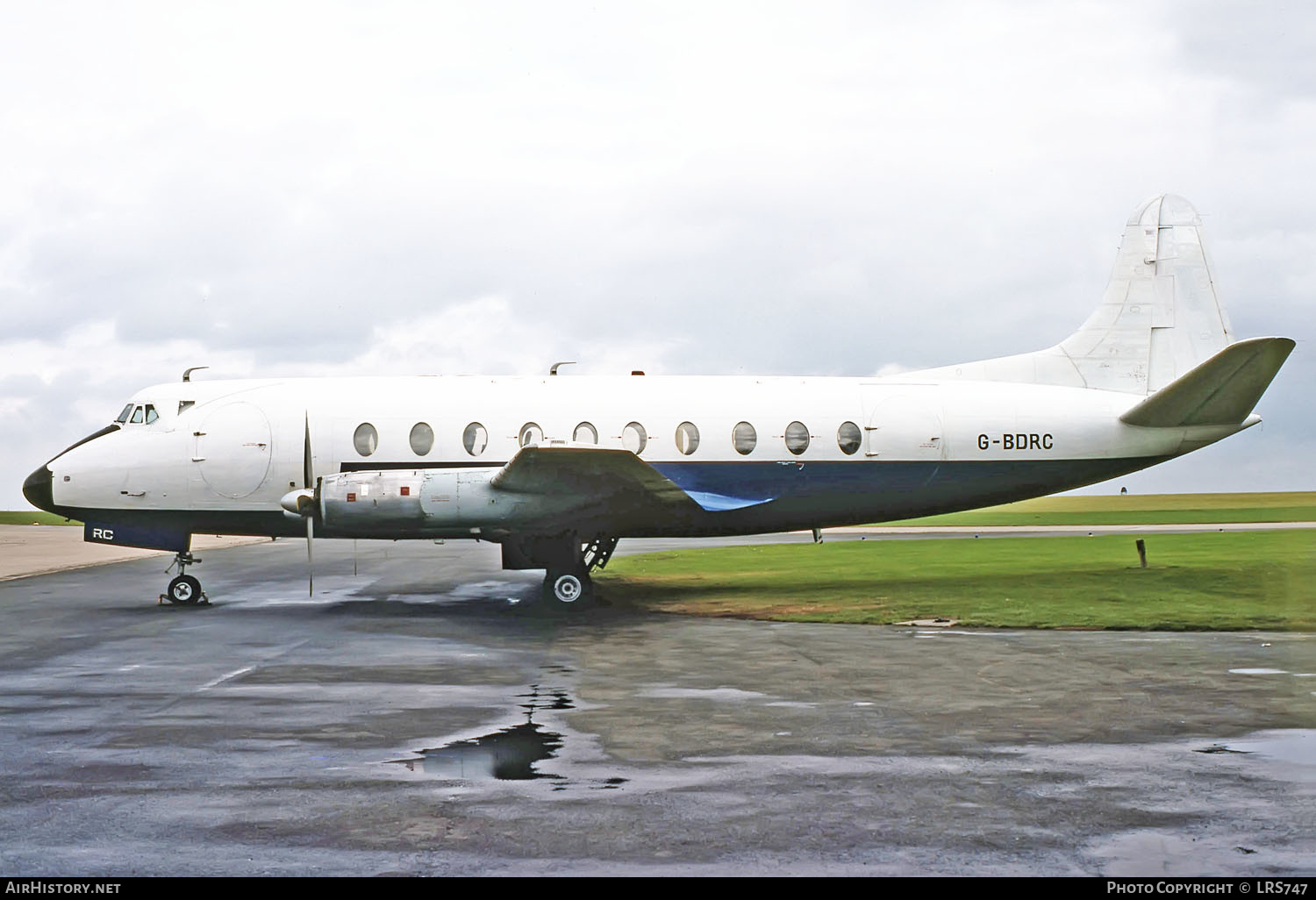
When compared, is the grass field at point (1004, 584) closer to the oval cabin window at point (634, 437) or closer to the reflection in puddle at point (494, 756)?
the oval cabin window at point (634, 437)

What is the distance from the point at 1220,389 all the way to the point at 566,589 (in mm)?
12768

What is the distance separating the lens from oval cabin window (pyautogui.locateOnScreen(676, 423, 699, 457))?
22.2 m

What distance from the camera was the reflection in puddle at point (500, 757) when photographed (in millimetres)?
8352

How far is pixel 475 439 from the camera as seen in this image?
71.7 feet

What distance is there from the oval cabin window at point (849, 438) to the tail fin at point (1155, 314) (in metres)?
5.36

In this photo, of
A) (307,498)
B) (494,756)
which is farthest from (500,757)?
(307,498)

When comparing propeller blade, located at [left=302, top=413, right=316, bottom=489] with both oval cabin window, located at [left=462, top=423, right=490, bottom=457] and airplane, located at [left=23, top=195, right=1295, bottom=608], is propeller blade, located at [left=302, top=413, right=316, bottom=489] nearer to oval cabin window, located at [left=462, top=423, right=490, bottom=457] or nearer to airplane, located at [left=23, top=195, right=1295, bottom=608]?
airplane, located at [left=23, top=195, right=1295, bottom=608]

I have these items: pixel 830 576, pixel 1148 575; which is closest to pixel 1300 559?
pixel 1148 575

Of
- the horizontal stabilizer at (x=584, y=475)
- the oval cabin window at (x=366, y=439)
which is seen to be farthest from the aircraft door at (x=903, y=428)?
the oval cabin window at (x=366, y=439)

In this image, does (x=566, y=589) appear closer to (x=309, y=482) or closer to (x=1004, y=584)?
(x=309, y=482)

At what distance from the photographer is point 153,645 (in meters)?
16.2
